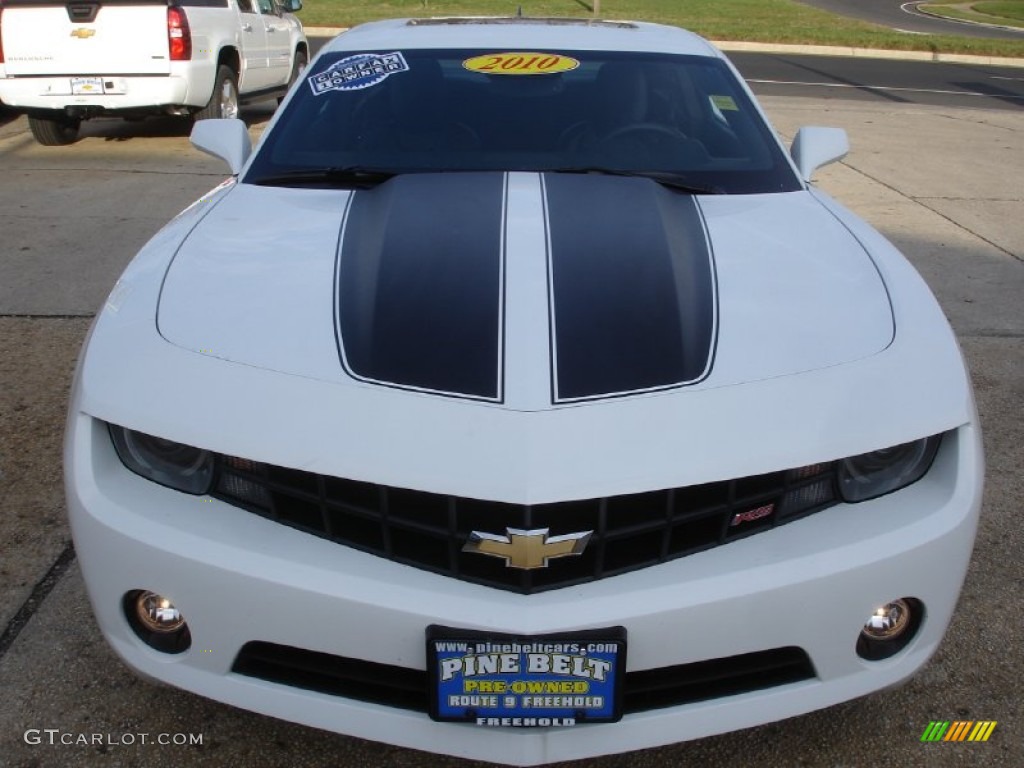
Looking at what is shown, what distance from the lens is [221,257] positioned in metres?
2.43

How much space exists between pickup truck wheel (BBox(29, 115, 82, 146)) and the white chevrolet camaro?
24.1ft

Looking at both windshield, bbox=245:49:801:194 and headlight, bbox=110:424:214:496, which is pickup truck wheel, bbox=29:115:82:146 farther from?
headlight, bbox=110:424:214:496

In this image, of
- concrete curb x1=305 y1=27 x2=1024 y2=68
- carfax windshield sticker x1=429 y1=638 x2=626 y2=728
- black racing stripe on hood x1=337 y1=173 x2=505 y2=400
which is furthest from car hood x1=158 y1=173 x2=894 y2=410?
concrete curb x1=305 y1=27 x2=1024 y2=68

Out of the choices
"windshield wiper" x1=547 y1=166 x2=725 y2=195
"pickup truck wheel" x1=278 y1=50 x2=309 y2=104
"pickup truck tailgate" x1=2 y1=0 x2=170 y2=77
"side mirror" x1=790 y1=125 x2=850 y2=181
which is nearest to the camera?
"windshield wiper" x1=547 y1=166 x2=725 y2=195

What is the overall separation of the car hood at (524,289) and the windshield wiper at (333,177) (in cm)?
9

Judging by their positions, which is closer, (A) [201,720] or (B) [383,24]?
(A) [201,720]

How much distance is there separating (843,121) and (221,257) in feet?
35.2

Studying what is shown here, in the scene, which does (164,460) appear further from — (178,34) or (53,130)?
(53,130)

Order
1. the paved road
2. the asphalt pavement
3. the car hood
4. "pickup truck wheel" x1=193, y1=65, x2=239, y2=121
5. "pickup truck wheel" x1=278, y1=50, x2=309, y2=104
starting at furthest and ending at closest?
the paved road, "pickup truck wheel" x1=278, y1=50, x2=309, y2=104, "pickup truck wheel" x1=193, y1=65, x2=239, y2=121, the asphalt pavement, the car hood

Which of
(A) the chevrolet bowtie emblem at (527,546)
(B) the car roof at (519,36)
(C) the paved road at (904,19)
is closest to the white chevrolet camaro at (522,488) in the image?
(A) the chevrolet bowtie emblem at (527,546)

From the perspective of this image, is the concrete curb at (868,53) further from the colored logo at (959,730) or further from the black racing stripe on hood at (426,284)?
the colored logo at (959,730)

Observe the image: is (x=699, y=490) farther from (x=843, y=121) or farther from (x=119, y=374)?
(x=843, y=121)

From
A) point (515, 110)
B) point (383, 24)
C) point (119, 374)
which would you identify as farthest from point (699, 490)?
point (383, 24)

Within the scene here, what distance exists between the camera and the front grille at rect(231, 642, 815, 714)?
6.10 ft
